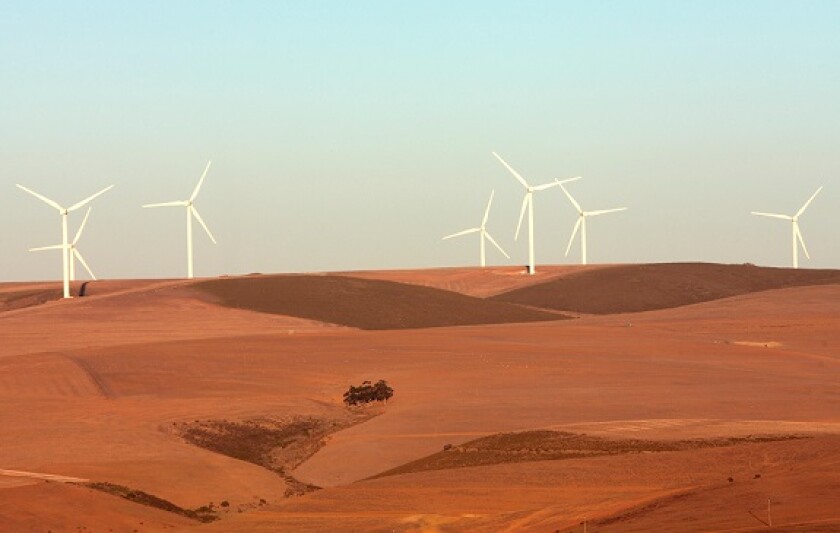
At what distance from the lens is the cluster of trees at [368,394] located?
192 ft

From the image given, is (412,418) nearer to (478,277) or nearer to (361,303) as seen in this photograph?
(361,303)

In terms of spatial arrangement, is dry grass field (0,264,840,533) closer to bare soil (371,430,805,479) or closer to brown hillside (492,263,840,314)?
bare soil (371,430,805,479)

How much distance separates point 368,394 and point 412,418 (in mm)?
5693

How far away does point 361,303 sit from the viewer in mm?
105562

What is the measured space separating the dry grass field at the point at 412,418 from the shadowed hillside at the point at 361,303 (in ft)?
1.27

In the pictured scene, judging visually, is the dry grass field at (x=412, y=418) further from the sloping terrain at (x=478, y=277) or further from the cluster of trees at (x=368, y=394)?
the sloping terrain at (x=478, y=277)

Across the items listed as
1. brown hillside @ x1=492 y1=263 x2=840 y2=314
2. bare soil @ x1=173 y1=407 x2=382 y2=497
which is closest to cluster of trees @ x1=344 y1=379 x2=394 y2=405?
bare soil @ x1=173 y1=407 x2=382 y2=497

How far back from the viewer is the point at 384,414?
5522 centimetres

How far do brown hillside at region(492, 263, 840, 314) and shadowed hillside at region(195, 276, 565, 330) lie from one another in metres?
8.55

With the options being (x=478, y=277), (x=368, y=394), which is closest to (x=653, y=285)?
(x=478, y=277)

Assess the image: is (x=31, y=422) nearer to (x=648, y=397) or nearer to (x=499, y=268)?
(x=648, y=397)

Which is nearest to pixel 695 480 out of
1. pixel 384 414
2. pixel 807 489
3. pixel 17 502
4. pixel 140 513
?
pixel 807 489

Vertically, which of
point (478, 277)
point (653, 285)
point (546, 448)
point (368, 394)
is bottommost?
point (546, 448)

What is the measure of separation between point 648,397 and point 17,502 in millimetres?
27435
